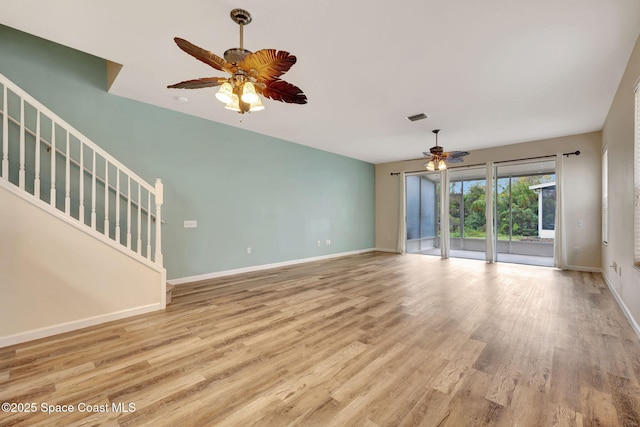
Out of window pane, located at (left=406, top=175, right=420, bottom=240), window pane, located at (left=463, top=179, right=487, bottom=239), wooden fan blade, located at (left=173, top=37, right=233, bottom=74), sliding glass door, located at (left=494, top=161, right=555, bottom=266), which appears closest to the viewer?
wooden fan blade, located at (left=173, top=37, right=233, bottom=74)

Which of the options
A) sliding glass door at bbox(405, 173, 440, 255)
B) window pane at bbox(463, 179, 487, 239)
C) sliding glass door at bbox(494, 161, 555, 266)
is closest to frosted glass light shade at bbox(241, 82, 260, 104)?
sliding glass door at bbox(405, 173, 440, 255)

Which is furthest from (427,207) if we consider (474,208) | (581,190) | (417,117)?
(417,117)

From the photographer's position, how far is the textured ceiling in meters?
2.30

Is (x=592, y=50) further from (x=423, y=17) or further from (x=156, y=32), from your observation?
(x=156, y=32)

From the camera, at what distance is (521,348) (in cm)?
245

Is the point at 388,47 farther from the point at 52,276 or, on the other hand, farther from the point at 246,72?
the point at 52,276

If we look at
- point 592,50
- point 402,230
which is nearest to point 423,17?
point 592,50

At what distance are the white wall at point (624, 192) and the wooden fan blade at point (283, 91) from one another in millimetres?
3453

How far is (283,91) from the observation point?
2428mm

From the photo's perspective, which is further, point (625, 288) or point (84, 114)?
point (84, 114)

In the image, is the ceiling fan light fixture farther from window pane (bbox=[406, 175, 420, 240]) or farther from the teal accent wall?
window pane (bbox=[406, 175, 420, 240])

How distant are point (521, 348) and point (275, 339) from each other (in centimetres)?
232

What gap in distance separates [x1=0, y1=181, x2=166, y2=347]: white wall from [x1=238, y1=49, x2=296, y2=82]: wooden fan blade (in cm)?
259

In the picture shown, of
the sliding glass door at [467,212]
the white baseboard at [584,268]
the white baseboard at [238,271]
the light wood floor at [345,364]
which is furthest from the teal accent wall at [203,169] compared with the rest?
the white baseboard at [584,268]
